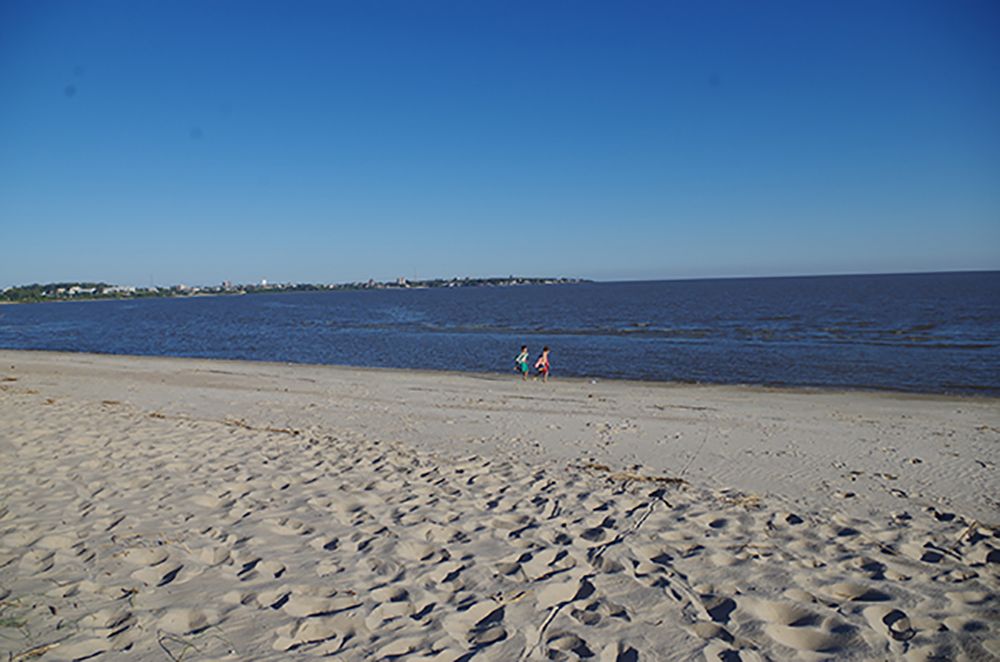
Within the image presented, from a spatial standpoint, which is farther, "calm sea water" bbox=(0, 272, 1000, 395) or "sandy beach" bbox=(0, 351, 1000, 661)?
"calm sea water" bbox=(0, 272, 1000, 395)

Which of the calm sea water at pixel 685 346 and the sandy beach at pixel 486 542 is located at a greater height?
the sandy beach at pixel 486 542

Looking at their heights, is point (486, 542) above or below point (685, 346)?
above

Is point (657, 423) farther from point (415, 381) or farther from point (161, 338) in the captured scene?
point (161, 338)

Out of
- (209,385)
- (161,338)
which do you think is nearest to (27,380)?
(209,385)

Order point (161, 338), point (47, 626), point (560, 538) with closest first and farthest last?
point (47, 626), point (560, 538), point (161, 338)

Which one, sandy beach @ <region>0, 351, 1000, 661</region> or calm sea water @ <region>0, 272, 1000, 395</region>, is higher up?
sandy beach @ <region>0, 351, 1000, 661</region>

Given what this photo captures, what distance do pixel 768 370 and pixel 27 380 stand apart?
26542 millimetres

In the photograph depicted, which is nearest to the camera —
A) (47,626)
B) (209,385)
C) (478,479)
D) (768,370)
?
(47,626)

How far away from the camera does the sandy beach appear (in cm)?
367

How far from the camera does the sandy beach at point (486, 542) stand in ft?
12.1

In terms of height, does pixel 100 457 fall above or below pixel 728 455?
above

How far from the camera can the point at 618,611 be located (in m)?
3.98

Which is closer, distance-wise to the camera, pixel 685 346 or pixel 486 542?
pixel 486 542

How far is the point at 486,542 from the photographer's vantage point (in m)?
5.11
